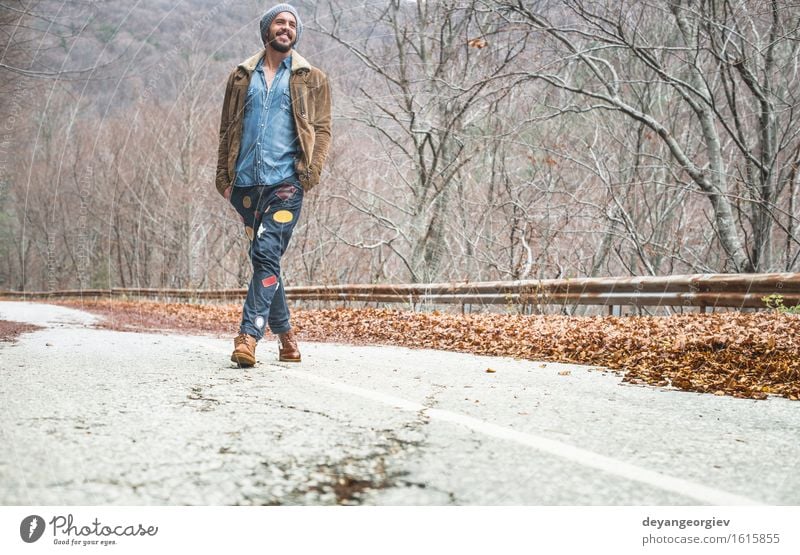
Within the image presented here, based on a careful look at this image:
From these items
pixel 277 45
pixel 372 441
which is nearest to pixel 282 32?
pixel 277 45

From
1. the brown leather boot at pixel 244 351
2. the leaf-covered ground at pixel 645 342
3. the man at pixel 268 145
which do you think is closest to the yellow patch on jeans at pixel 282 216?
the man at pixel 268 145

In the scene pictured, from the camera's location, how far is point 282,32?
4.43 meters

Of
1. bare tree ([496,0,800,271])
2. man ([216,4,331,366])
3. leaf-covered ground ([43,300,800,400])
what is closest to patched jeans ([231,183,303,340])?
man ([216,4,331,366])

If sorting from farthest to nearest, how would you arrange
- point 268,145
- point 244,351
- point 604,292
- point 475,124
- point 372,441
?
point 475,124 → point 604,292 → point 268,145 → point 244,351 → point 372,441

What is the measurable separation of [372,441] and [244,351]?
216cm

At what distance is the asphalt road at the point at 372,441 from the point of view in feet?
6.21

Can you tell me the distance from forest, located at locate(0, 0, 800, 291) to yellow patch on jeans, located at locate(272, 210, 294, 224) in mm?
1150

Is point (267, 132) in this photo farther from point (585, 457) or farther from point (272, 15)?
point (585, 457)

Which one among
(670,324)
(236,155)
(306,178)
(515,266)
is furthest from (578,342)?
(515,266)

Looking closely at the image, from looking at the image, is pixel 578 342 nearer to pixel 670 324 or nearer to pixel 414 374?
pixel 670 324

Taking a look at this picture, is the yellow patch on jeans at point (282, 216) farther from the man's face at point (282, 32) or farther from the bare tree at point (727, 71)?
the bare tree at point (727, 71)

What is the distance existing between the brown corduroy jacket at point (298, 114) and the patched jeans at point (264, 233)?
0.13 metres
